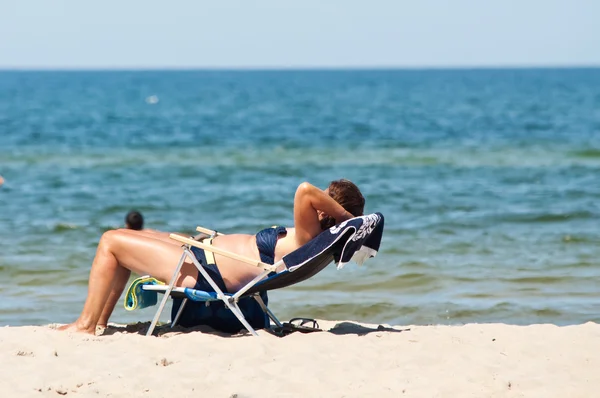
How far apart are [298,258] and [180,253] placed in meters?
0.77

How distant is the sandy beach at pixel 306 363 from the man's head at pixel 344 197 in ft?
2.25

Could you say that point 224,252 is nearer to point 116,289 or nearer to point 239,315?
point 239,315

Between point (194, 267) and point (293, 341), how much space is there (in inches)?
28.9

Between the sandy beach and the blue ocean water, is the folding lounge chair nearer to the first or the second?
the sandy beach

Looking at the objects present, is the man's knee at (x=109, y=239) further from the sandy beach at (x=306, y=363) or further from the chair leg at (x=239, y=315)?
the chair leg at (x=239, y=315)

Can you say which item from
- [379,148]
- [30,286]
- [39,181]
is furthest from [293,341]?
[379,148]

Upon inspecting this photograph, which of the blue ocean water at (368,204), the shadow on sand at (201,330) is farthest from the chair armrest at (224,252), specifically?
the blue ocean water at (368,204)

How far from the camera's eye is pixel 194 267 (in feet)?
18.3

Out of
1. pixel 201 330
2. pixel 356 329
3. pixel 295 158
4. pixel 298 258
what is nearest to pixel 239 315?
pixel 201 330

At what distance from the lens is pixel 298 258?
528 centimetres

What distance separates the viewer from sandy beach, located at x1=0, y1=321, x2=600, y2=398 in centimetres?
457

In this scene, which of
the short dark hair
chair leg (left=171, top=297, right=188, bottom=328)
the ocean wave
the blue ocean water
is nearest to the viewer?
chair leg (left=171, top=297, right=188, bottom=328)

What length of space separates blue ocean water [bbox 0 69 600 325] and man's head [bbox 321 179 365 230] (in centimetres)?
186

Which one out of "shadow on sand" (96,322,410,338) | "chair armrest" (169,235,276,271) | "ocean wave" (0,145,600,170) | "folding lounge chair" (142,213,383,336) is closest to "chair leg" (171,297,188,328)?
"shadow on sand" (96,322,410,338)
